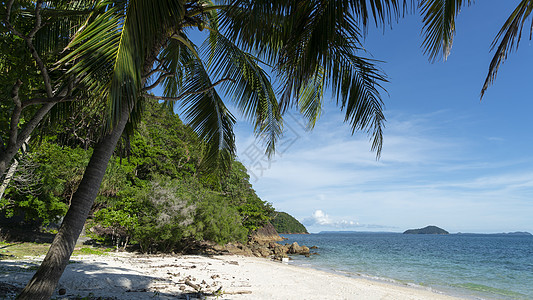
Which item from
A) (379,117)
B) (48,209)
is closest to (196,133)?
(379,117)

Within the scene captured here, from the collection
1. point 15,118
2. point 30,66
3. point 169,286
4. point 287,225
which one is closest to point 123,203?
point 169,286

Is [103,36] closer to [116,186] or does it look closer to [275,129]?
[275,129]

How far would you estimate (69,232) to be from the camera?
3.11m

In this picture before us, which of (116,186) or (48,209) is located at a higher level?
(116,186)

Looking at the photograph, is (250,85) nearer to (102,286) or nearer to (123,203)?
(102,286)

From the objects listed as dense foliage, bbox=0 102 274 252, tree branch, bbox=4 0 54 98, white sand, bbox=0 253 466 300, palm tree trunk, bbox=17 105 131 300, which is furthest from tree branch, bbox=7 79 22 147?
dense foliage, bbox=0 102 274 252

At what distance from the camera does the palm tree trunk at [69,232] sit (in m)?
2.97

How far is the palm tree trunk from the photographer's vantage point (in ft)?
9.73

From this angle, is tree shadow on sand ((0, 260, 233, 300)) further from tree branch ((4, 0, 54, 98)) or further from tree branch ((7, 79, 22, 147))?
tree branch ((4, 0, 54, 98))

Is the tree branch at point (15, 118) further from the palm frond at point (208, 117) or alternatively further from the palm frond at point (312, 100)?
the palm frond at point (312, 100)

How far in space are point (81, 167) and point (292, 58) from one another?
46.3 feet

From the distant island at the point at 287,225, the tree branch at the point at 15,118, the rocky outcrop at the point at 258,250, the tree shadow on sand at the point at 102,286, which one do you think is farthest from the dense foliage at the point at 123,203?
the distant island at the point at 287,225

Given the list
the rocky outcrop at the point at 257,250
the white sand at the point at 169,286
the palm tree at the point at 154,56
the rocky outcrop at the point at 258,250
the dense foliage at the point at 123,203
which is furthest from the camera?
the rocky outcrop at the point at 257,250

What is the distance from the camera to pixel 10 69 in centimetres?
373
